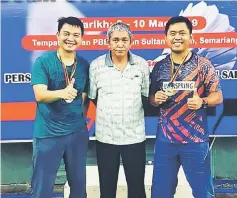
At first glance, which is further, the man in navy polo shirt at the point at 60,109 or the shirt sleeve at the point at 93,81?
the shirt sleeve at the point at 93,81

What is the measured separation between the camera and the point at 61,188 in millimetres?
4324

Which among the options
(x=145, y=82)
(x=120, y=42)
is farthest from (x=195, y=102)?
(x=120, y=42)

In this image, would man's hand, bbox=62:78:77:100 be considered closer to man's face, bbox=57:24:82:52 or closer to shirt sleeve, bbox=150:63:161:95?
man's face, bbox=57:24:82:52

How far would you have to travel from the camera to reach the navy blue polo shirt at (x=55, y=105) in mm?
2781

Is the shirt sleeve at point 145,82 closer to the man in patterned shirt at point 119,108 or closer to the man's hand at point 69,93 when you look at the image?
the man in patterned shirt at point 119,108

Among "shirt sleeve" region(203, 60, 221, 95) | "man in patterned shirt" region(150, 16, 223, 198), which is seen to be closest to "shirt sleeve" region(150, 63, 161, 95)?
"man in patterned shirt" region(150, 16, 223, 198)

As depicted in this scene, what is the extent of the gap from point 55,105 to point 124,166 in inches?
24.2

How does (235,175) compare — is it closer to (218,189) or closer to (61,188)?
(218,189)

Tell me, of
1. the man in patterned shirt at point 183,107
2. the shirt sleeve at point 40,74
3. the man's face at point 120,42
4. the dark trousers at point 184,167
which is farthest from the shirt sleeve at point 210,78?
the shirt sleeve at point 40,74

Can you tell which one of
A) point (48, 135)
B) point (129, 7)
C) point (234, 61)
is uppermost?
point (129, 7)

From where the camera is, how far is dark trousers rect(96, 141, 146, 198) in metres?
2.89

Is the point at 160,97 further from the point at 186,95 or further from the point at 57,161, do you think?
the point at 57,161

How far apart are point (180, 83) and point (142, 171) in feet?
2.12

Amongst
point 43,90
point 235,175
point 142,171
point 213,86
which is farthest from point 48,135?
point 235,175
